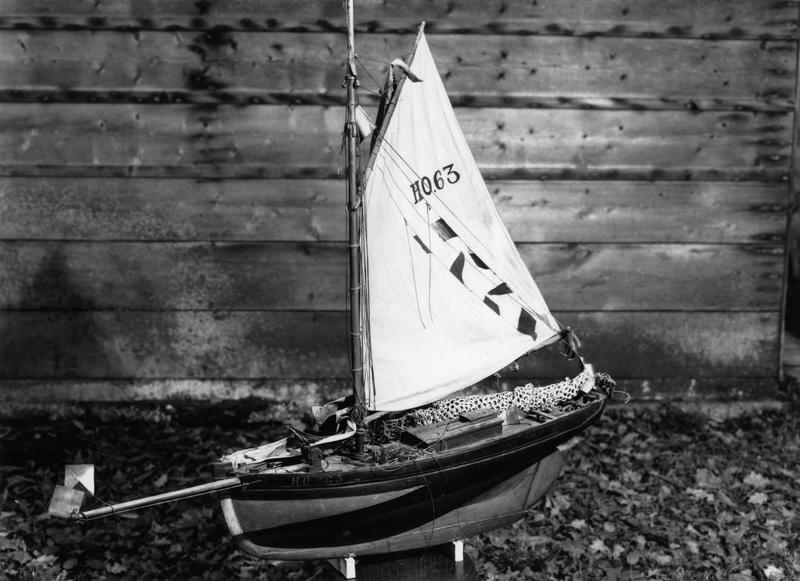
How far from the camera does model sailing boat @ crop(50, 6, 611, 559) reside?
3.84m

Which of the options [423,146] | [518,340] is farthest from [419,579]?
[423,146]

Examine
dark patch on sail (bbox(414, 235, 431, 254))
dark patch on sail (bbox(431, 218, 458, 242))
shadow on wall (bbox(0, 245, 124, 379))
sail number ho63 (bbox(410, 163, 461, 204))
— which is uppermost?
sail number ho63 (bbox(410, 163, 461, 204))

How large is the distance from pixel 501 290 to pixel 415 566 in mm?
1585

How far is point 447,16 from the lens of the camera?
6.38 metres

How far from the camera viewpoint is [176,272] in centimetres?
657

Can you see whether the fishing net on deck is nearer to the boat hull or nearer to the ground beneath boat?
the boat hull

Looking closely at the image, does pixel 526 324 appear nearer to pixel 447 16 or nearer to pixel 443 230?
pixel 443 230

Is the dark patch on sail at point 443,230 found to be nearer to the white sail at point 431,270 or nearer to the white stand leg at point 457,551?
the white sail at point 431,270

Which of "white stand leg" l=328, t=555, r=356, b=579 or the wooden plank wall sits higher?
the wooden plank wall

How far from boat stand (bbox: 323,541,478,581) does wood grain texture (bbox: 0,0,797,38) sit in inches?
156

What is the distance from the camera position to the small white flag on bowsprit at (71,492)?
349 cm

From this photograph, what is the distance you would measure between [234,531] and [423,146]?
2194 millimetres

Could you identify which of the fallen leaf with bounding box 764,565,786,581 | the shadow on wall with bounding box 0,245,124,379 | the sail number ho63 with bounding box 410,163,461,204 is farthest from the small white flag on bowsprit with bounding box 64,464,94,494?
the fallen leaf with bounding box 764,565,786,581

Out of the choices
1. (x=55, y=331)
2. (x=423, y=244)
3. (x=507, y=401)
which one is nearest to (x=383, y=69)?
(x=423, y=244)
